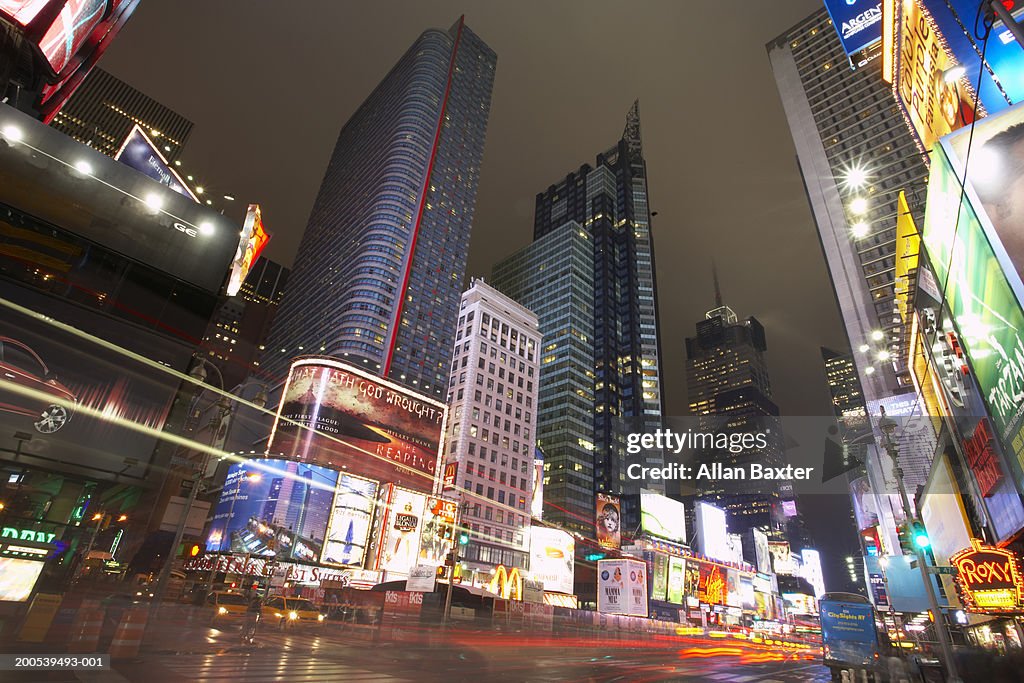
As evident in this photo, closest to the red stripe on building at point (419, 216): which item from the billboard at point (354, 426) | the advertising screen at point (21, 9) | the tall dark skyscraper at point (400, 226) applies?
the tall dark skyscraper at point (400, 226)

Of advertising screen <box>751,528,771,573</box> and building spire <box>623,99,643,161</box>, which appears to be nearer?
advertising screen <box>751,528,771,573</box>

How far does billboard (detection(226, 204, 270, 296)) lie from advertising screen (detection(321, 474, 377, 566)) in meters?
38.0

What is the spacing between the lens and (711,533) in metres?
98.1

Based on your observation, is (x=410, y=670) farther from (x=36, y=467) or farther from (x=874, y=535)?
(x=874, y=535)

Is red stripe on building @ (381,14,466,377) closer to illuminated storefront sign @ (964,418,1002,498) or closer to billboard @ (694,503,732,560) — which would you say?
billboard @ (694,503,732,560)

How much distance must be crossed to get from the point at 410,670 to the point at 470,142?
148 m

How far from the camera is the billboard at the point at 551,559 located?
68812 millimetres

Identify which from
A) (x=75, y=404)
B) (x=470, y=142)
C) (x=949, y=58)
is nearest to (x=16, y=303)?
(x=75, y=404)

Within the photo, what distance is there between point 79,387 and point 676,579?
88.7 metres

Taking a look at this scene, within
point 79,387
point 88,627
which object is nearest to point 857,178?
point 79,387

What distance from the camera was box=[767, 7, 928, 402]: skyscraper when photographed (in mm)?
53375

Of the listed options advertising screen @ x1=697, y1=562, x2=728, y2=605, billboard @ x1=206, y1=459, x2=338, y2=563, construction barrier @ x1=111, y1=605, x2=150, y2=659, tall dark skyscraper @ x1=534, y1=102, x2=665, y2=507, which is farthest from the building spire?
construction barrier @ x1=111, y1=605, x2=150, y2=659

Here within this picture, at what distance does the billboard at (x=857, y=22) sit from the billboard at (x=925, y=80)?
6.80 metres

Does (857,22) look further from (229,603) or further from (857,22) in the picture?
(229,603)
